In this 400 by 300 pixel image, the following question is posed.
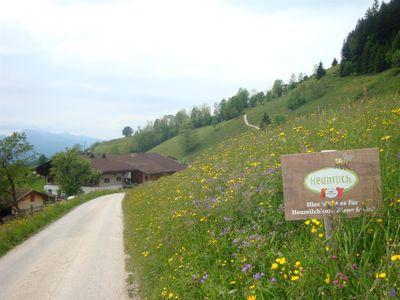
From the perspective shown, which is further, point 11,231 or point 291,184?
point 11,231

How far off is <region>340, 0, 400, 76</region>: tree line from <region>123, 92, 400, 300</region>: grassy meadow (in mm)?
78729

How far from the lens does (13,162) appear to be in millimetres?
44500

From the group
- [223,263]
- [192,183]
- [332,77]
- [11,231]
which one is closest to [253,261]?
[223,263]

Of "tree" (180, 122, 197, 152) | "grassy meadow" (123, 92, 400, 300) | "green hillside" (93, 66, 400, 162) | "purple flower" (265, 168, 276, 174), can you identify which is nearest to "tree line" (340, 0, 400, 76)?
"green hillside" (93, 66, 400, 162)

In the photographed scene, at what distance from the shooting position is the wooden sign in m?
3.42

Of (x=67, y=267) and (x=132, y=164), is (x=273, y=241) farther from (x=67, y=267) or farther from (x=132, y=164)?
(x=132, y=164)

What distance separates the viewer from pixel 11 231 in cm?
1417

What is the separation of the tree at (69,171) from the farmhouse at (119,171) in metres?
8.41

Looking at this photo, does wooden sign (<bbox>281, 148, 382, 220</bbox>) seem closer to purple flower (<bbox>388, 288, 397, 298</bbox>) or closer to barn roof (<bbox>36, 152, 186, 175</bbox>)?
purple flower (<bbox>388, 288, 397, 298</bbox>)

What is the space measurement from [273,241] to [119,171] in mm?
67440

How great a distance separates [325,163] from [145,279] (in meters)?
4.85

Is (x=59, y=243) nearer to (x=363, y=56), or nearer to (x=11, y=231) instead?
(x=11, y=231)

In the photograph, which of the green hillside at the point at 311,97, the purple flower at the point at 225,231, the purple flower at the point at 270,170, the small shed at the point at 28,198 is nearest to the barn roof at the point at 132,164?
the green hillside at the point at 311,97

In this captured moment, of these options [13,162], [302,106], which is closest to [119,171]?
[13,162]
